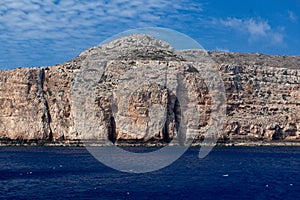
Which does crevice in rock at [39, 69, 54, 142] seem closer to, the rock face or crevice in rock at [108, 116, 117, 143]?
the rock face

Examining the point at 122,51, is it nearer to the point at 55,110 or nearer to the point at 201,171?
the point at 55,110

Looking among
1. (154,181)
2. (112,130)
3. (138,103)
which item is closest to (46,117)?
(112,130)


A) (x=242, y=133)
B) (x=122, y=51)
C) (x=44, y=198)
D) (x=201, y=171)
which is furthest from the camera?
(x=122, y=51)

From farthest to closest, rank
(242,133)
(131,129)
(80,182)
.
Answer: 1. (242,133)
2. (131,129)
3. (80,182)

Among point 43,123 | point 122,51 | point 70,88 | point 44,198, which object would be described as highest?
point 122,51

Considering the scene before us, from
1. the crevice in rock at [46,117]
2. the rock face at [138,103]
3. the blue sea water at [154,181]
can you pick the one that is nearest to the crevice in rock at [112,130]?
the rock face at [138,103]

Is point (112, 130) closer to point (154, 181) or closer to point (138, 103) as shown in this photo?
point (138, 103)

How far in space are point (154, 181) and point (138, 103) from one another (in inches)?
1698

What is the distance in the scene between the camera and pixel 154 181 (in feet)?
129

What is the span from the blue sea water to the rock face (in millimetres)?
25755

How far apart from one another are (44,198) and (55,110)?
177ft

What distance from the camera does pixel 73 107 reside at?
273 ft

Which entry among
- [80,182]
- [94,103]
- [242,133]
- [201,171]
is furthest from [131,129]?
[80,182]

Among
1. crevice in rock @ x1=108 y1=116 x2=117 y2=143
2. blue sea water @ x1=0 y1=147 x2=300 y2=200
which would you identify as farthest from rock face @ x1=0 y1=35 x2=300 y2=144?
blue sea water @ x1=0 y1=147 x2=300 y2=200
